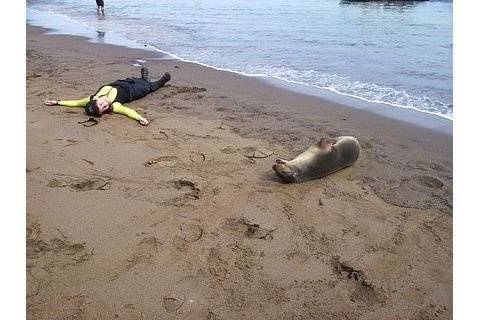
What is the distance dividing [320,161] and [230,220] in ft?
4.61

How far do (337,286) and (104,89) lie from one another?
5.18 meters

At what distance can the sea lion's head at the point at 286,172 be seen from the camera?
14.0 ft

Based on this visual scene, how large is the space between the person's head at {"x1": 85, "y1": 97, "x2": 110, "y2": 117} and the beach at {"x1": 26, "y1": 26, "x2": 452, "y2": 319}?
17 centimetres

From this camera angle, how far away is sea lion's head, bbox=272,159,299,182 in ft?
14.0

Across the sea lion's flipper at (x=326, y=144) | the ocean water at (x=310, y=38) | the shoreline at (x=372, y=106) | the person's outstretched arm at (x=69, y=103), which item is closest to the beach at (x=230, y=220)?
the person's outstretched arm at (x=69, y=103)

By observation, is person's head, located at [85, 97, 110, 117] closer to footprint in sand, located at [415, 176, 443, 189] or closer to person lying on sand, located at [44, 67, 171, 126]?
person lying on sand, located at [44, 67, 171, 126]

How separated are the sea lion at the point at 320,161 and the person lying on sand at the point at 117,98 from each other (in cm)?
251

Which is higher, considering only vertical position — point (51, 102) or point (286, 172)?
point (51, 102)

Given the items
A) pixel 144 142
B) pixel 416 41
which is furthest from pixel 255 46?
pixel 144 142

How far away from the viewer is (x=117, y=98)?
6.58m

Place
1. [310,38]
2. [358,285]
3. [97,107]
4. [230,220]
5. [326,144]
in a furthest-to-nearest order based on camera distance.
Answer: [310,38], [97,107], [326,144], [230,220], [358,285]

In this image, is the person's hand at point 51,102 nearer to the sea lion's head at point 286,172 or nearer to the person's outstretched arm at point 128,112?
the person's outstretched arm at point 128,112

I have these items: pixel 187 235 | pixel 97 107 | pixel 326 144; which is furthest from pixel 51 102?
pixel 326 144

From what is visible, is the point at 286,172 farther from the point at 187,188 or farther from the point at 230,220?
the point at 187,188
